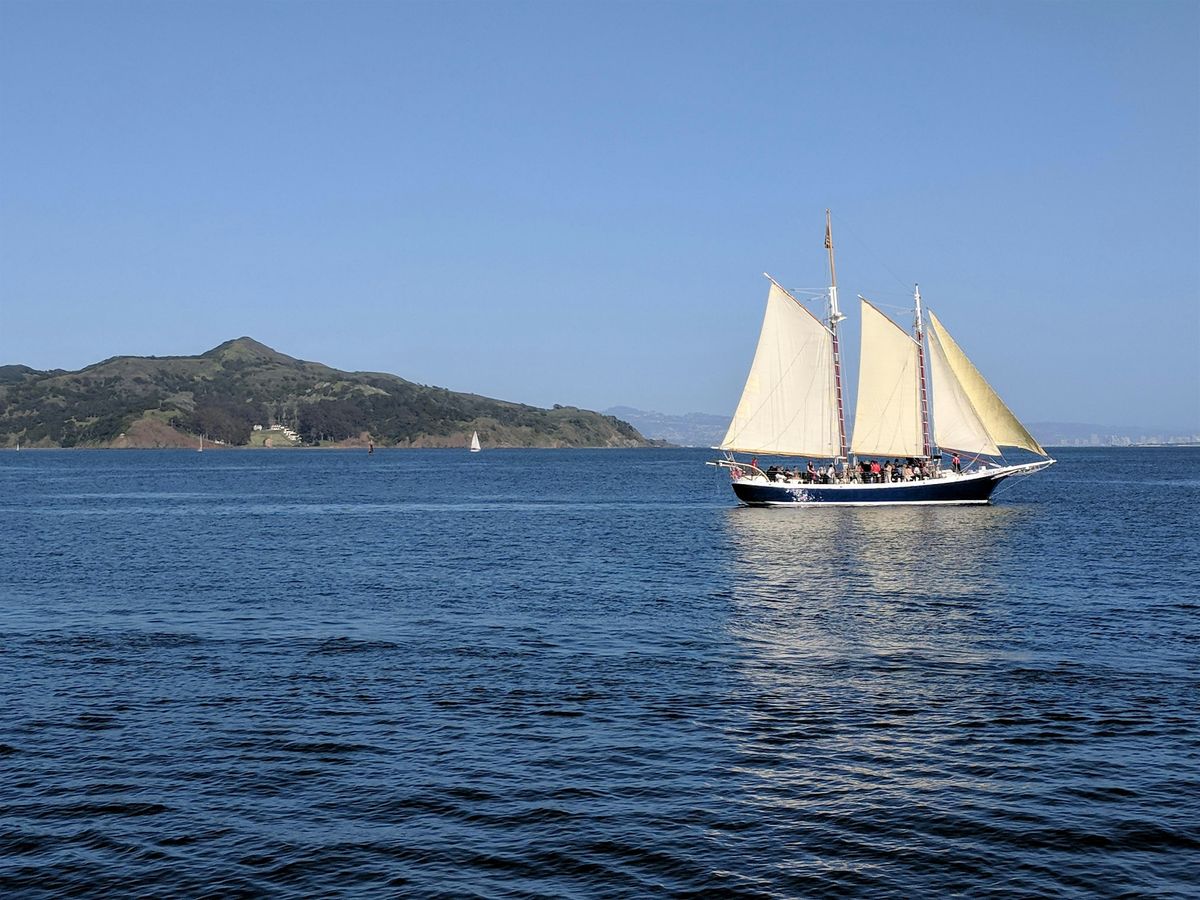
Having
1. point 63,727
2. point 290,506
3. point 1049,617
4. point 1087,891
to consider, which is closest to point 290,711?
point 63,727

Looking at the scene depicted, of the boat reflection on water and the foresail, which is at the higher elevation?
the foresail

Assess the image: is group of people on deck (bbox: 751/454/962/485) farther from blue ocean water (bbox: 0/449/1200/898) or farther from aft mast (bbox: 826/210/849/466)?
blue ocean water (bbox: 0/449/1200/898)

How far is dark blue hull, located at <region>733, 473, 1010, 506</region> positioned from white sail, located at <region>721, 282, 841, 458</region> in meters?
3.64

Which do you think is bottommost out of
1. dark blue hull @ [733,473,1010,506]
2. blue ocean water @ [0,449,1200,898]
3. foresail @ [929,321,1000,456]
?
blue ocean water @ [0,449,1200,898]

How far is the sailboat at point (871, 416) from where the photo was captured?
10194cm

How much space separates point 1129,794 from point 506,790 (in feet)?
36.5

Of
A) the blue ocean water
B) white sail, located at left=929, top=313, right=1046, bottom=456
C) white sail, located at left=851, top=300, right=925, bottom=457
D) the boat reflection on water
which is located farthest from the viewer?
white sail, located at left=851, top=300, right=925, bottom=457

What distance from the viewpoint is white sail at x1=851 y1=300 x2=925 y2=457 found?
103750 mm

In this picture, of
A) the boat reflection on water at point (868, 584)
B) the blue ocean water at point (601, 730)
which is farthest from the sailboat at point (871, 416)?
the blue ocean water at point (601, 730)

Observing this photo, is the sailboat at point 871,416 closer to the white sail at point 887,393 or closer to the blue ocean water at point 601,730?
the white sail at point 887,393

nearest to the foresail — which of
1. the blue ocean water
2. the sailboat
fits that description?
the sailboat

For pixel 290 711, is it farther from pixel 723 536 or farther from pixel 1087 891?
pixel 723 536

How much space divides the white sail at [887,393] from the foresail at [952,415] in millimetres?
2339

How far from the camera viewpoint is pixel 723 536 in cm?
8025
